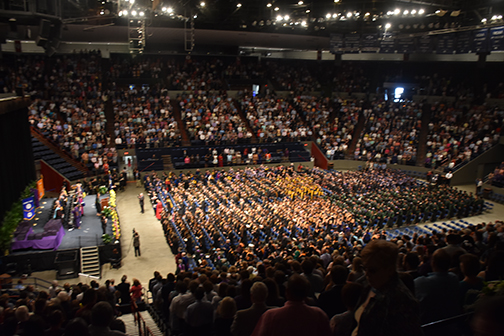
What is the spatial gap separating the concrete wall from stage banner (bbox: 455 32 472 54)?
7855 mm

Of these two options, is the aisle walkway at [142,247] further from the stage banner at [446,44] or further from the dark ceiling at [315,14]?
the stage banner at [446,44]

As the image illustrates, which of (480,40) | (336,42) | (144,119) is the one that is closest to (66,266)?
(144,119)

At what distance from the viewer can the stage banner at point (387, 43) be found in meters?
31.3

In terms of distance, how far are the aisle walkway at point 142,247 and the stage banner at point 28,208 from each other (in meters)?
4.29

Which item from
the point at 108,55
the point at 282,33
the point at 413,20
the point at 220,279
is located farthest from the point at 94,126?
the point at 413,20

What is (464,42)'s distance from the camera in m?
27.8

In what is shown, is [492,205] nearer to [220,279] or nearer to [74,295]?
[220,279]

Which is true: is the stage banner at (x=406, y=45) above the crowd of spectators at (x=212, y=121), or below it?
above

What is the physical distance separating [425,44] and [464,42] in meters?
3.13

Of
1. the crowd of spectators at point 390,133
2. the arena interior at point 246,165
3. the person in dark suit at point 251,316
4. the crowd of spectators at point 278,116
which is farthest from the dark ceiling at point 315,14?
the person in dark suit at point 251,316

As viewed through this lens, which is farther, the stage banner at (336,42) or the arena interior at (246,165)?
the stage banner at (336,42)

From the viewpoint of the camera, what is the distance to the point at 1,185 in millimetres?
16297

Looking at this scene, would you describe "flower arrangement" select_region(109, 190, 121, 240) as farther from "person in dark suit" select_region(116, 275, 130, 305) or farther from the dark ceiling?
the dark ceiling

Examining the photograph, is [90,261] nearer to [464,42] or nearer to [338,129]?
[338,129]
